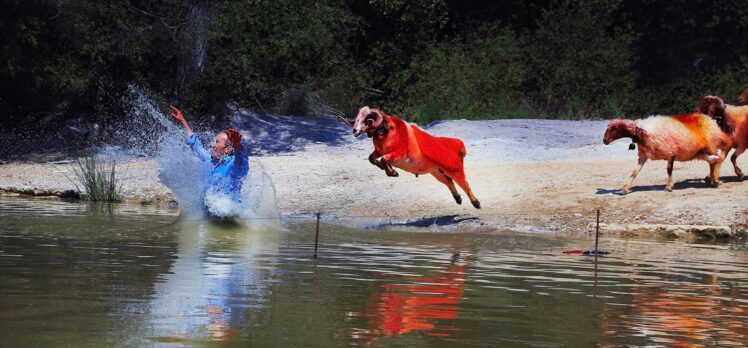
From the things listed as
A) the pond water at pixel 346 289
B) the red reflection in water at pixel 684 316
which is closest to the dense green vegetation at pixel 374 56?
the pond water at pixel 346 289

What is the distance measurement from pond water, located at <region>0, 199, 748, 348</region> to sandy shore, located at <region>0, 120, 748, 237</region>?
6.54 feet

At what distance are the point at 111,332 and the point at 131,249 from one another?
16.2 feet

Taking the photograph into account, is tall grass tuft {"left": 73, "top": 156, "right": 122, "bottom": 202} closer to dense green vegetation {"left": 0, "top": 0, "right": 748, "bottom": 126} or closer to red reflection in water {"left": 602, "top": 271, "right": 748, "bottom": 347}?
dense green vegetation {"left": 0, "top": 0, "right": 748, "bottom": 126}

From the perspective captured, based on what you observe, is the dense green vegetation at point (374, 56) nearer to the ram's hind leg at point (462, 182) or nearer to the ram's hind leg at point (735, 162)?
the ram's hind leg at point (462, 182)

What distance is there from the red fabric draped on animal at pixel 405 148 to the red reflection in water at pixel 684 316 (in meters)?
5.91

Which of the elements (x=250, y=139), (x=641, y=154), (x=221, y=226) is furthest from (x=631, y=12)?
(x=221, y=226)

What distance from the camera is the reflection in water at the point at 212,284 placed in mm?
8141

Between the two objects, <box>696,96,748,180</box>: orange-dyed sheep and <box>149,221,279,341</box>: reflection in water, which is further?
<box>696,96,748,180</box>: orange-dyed sheep

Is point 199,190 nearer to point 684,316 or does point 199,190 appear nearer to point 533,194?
point 533,194

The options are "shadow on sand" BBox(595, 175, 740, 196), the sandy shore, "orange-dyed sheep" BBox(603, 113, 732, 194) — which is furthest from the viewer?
"shadow on sand" BBox(595, 175, 740, 196)

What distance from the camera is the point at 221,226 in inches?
632

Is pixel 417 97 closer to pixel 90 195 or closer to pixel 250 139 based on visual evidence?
pixel 250 139

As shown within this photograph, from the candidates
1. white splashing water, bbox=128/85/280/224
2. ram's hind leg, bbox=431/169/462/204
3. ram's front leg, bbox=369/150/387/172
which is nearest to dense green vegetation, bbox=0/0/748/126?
white splashing water, bbox=128/85/280/224

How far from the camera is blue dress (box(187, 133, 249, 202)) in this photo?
16312mm
